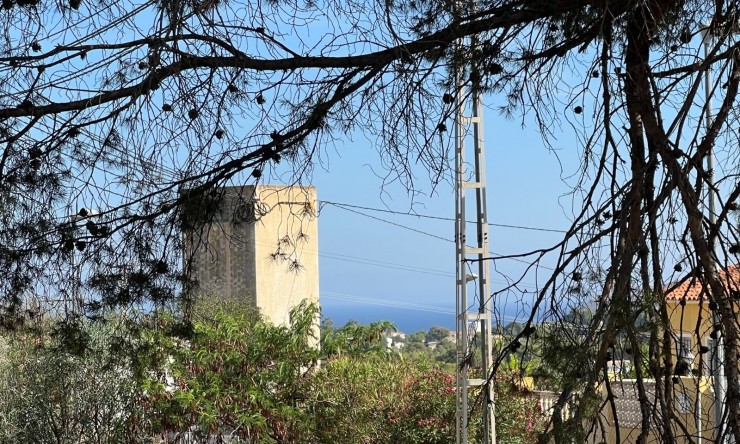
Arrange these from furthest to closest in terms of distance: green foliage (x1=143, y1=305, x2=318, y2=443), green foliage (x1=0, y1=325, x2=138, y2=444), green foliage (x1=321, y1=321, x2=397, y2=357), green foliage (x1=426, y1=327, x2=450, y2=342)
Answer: green foliage (x1=426, y1=327, x2=450, y2=342) < green foliage (x1=321, y1=321, x2=397, y2=357) < green foliage (x1=143, y1=305, x2=318, y2=443) < green foliage (x1=0, y1=325, x2=138, y2=444)

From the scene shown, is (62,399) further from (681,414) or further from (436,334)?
(436,334)

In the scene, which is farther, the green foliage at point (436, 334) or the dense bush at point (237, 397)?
the green foliage at point (436, 334)

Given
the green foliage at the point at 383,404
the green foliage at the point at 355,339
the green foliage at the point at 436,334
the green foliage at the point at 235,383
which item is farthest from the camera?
the green foliage at the point at 436,334

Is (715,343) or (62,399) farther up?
(715,343)

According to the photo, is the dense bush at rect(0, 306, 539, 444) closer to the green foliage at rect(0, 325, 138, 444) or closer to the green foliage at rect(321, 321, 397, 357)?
the green foliage at rect(0, 325, 138, 444)

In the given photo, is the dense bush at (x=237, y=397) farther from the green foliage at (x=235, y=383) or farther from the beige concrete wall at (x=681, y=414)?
the beige concrete wall at (x=681, y=414)

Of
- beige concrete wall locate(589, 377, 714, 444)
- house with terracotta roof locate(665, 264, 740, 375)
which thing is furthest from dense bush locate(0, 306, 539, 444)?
house with terracotta roof locate(665, 264, 740, 375)

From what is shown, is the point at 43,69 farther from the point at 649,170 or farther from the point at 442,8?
the point at 649,170

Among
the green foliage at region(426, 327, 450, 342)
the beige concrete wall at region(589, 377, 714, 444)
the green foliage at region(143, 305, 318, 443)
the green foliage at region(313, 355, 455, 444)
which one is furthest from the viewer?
the green foliage at region(426, 327, 450, 342)

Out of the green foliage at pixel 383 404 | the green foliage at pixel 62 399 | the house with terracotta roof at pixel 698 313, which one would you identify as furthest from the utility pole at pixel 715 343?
the green foliage at pixel 62 399

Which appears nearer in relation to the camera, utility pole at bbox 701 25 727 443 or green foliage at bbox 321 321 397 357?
utility pole at bbox 701 25 727 443

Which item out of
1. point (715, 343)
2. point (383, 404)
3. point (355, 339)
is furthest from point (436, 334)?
point (715, 343)

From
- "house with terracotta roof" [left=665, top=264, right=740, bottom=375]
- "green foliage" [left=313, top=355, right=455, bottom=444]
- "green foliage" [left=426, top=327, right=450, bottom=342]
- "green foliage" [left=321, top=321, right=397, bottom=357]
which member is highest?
"green foliage" [left=426, top=327, right=450, bottom=342]

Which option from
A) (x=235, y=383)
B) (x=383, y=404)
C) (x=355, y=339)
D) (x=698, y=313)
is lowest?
(x=383, y=404)
